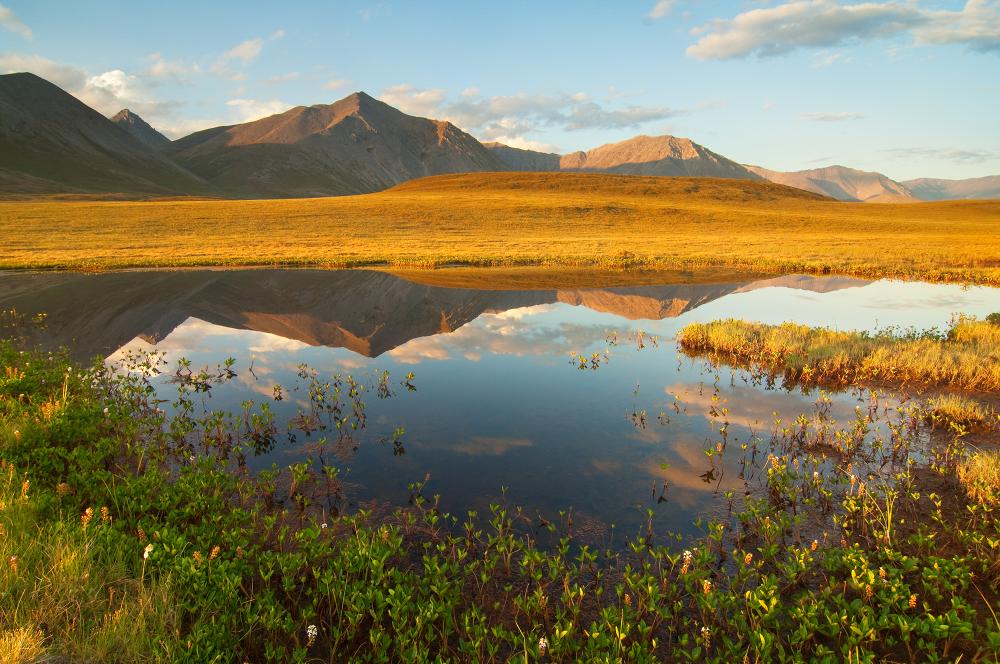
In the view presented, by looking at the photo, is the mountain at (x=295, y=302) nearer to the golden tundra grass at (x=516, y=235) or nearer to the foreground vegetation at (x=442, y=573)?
the golden tundra grass at (x=516, y=235)

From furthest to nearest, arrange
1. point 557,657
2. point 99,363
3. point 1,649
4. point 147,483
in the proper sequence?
1. point 99,363
2. point 147,483
3. point 557,657
4. point 1,649

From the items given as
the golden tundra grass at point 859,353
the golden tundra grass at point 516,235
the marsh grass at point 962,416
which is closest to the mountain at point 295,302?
the golden tundra grass at point 859,353

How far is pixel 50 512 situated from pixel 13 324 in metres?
19.6

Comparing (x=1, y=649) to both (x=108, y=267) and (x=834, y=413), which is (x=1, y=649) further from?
(x=108, y=267)

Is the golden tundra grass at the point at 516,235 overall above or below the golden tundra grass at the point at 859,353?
above

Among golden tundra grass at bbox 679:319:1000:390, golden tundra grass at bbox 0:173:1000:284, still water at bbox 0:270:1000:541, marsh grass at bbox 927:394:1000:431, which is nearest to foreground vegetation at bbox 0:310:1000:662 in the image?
still water at bbox 0:270:1000:541

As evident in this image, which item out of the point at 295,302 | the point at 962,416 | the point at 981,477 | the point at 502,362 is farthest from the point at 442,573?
the point at 295,302

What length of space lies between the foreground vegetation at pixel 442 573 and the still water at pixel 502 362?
0.94 metres

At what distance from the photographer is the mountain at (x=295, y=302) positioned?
20.3 metres

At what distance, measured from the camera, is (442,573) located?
5.80m

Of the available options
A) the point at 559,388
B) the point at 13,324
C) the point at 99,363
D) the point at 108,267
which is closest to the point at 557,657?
the point at 559,388

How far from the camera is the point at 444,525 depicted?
24.6ft

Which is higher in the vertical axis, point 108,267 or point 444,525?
point 108,267

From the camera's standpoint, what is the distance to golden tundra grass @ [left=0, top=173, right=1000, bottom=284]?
41.8 meters
